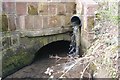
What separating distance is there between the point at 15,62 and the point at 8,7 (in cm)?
68

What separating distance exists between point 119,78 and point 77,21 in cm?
156

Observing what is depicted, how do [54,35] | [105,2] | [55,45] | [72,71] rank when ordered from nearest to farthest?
[105,2] < [72,71] < [54,35] < [55,45]

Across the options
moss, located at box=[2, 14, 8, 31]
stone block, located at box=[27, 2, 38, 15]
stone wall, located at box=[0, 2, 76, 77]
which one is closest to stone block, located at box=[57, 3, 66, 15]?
stone wall, located at box=[0, 2, 76, 77]

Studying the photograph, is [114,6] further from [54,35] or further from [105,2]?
[54,35]

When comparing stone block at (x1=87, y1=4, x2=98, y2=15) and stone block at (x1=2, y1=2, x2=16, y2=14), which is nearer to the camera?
stone block at (x1=87, y1=4, x2=98, y2=15)

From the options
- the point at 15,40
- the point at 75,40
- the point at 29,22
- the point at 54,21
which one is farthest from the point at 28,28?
the point at 75,40

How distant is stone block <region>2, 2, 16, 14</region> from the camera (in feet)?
9.98

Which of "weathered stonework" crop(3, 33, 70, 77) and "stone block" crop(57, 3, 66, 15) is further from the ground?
"stone block" crop(57, 3, 66, 15)

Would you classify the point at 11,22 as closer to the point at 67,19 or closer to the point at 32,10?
the point at 32,10

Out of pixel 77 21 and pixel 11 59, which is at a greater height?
pixel 77 21

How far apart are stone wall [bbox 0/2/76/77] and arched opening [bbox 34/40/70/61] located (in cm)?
22

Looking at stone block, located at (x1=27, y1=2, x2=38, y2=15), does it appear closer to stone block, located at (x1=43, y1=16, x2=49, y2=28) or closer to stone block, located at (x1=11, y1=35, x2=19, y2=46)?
stone block, located at (x1=43, y1=16, x2=49, y2=28)

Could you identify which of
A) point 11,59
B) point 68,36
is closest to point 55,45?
point 68,36

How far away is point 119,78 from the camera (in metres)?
1.76
